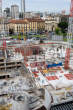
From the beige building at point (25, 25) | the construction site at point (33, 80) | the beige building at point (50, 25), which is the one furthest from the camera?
the beige building at point (50, 25)

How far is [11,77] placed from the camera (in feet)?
27.2

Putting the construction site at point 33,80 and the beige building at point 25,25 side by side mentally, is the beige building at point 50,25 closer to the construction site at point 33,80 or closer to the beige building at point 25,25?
the beige building at point 25,25

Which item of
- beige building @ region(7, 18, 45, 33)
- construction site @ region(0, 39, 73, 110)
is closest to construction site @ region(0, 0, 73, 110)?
construction site @ region(0, 39, 73, 110)

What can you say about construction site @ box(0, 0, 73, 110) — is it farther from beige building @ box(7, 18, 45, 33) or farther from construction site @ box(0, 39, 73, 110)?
beige building @ box(7, 18, 45, 33)

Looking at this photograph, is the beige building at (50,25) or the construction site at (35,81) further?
the beige building at (50,25)

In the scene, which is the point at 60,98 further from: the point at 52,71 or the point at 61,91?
the point at 52,71

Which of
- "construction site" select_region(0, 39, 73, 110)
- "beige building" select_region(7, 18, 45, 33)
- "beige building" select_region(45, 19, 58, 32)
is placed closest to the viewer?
"construction site" select_region(0, 39, 73, 110)

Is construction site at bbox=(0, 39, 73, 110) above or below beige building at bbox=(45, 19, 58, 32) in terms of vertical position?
below

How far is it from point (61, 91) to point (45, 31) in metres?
18.4

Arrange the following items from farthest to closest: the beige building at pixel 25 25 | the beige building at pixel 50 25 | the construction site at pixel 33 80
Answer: the beige building at pixel 50 25 < the beige building at pixel 25 25 < the construction site at pixel 33 80

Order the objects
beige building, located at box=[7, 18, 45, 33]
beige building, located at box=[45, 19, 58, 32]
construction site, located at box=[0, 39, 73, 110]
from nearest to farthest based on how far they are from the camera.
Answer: construction site, located at box=[0, 39, 73, 110] → beige building, located at box=[7, 18, 45, 33] → beige building, located at box=[45, 19, 58, 32]

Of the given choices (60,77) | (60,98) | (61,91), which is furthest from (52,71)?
(60,98)

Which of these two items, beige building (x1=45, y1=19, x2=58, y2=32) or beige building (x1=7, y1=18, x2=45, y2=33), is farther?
beige building (x1=45, y1=19, x2=58, y2=32)

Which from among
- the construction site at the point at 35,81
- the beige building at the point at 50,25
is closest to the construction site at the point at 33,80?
the construction site at the point at 35,81
